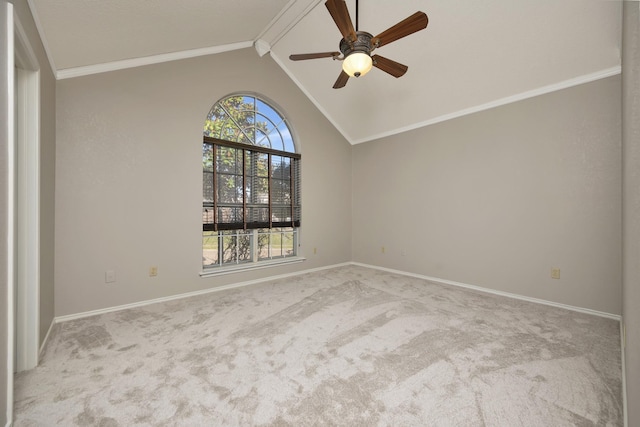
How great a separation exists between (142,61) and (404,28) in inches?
107

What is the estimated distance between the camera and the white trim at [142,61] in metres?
2.45

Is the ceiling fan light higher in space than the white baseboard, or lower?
higher

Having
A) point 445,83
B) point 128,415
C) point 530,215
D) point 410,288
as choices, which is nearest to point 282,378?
point 128,415

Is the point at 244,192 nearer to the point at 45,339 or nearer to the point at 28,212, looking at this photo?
the point at 28,212

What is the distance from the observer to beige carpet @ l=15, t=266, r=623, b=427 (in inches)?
52.1

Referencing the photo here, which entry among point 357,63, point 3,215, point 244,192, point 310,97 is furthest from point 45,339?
point 310,97

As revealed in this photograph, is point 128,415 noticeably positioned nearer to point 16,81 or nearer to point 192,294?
point 192,294

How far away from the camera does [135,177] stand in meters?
2.81

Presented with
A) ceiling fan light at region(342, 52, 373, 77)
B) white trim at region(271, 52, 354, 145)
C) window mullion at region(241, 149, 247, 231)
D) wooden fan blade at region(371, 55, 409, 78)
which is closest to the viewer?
ceiling fan light at region(342, 52, 373, 77)

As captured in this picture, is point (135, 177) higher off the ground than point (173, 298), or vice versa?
point (135, 177)

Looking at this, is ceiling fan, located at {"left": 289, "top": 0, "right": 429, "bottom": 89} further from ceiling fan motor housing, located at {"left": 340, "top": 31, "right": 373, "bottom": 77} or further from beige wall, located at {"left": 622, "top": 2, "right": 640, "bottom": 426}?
beige wall, located at {"left": 622, "top": 2, "right": 640, "bottom": 426}

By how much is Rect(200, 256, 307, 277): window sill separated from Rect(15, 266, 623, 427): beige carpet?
59 cm

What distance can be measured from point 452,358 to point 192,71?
3971 millimetres

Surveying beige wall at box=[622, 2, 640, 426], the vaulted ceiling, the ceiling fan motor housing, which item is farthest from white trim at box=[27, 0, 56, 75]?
beige wall at box=[622, 2, 640, 426]
